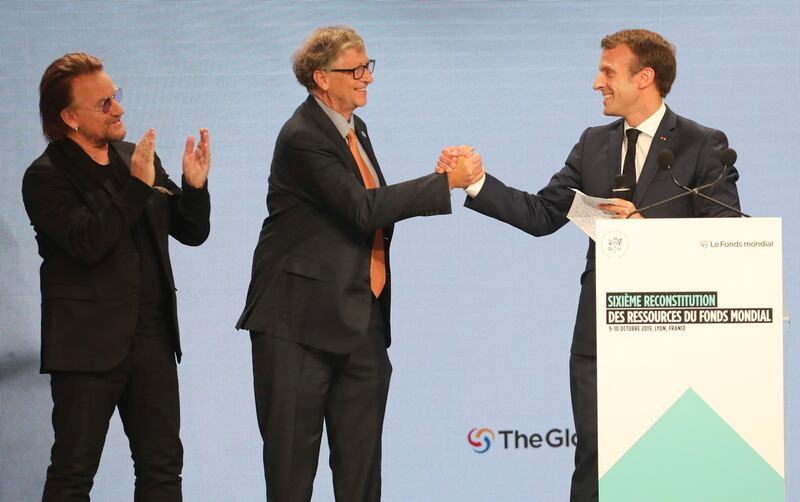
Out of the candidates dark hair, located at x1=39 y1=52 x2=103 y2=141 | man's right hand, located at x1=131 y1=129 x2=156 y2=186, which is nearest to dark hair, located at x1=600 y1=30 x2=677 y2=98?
man's right hand, located at x1=131 y1=129 x2=156 y2=186

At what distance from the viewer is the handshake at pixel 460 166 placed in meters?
3.47

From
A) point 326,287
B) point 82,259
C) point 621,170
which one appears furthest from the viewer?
point 621,170

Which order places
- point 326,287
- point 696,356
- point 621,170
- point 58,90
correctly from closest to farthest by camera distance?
point 696,356 → point 58,90 → point 326,287 → point 621,170

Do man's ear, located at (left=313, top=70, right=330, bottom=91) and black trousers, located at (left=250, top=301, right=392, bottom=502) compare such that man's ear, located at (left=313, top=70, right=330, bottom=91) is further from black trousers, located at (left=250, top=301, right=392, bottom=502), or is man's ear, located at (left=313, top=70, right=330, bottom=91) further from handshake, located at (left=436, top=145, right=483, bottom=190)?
black trousers, located at (left=250, top=301, right=392, bottom=502)

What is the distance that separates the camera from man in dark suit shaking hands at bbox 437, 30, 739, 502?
3432 mm

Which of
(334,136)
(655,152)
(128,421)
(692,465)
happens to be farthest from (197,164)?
(692,465)

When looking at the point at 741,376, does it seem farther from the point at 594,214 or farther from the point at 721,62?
the point at 721,62

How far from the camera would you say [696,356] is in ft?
9.36

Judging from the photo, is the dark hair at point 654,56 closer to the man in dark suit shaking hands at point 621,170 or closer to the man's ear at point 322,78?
the man in dark suit shaking hands at point 621,170

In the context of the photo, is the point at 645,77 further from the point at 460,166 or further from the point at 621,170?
the point at 460,166

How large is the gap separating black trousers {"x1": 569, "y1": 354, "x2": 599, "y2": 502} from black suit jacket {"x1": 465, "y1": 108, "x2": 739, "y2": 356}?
0.05m

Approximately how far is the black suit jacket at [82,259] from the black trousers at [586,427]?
133 cm

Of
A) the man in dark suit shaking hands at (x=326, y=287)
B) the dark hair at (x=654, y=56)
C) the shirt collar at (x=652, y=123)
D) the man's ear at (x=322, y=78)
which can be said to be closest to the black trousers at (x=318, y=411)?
the man in dark suit shaking hands at (x=326, y=287)

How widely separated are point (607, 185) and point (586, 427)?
0.78 meters
